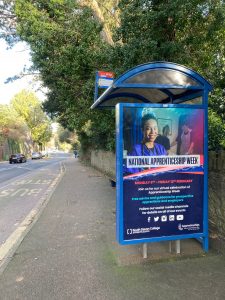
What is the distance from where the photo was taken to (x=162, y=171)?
4.32m

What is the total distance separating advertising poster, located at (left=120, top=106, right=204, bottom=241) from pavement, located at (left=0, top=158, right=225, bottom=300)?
387mm

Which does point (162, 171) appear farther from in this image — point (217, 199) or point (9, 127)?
point (9, 127)

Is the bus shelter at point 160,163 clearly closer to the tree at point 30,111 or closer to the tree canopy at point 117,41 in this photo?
the tree canopy at point 117,41

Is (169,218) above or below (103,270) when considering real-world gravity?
above

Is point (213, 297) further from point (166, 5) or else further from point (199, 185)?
point (166, 5)

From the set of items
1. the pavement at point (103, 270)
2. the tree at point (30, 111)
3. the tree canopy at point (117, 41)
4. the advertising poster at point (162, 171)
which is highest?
the tree at point (30, 111)

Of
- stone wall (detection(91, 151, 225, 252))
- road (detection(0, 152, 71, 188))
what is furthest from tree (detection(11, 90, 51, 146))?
stone wall (detection(91, 151, 225, 252))

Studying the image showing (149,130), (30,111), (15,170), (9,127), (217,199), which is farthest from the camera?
(30,111)

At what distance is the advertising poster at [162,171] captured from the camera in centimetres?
423

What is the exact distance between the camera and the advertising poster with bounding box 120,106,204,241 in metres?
4.23

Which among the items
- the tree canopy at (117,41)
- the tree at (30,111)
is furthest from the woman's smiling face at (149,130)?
the tree at (30,111)

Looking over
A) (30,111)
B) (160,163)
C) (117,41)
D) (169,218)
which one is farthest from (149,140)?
(30,111)

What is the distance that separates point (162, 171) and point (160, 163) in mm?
114

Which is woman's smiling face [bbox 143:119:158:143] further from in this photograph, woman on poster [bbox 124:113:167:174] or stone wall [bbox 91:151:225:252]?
stone wall [bbox 91:151:225:252]
